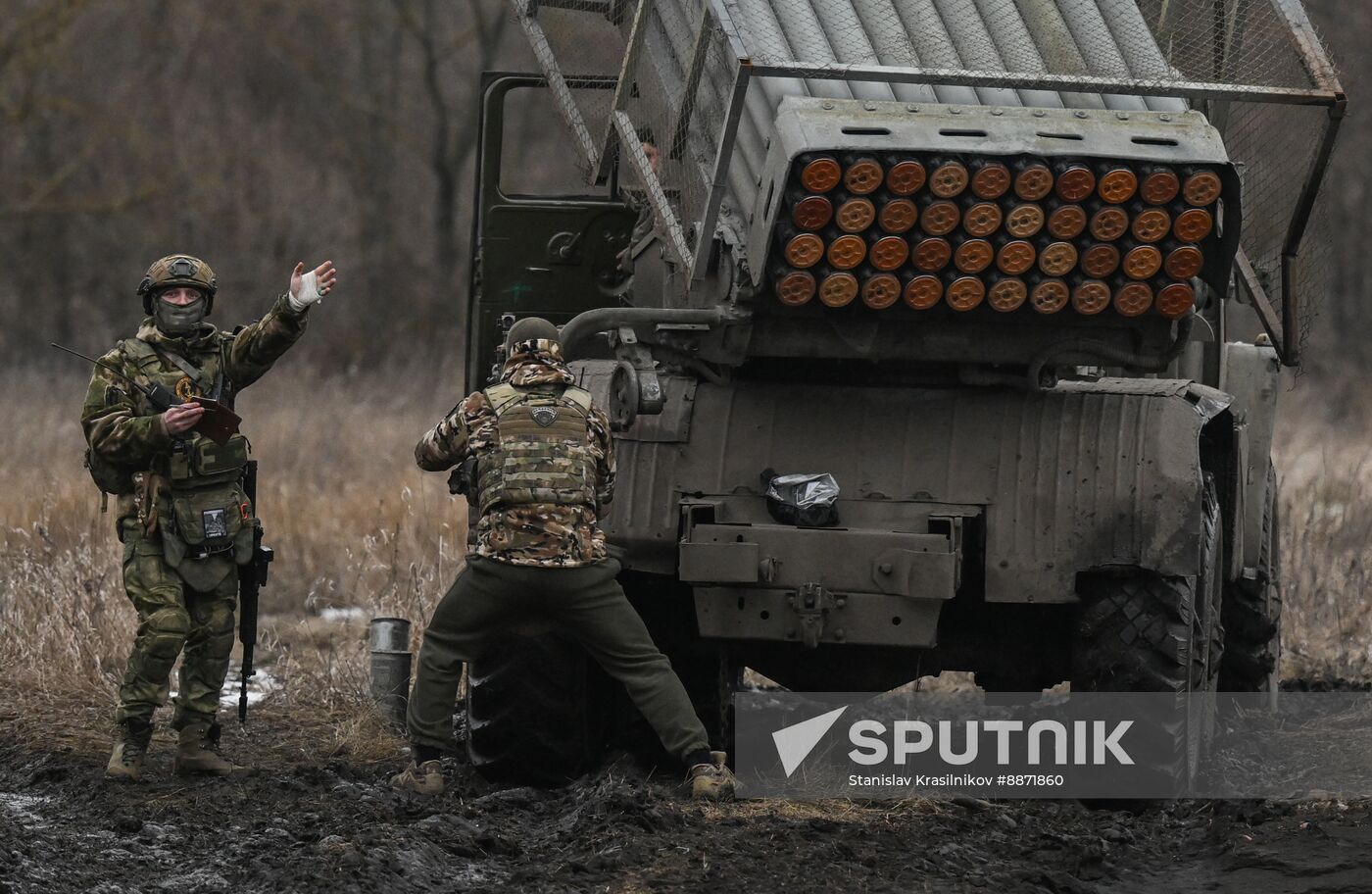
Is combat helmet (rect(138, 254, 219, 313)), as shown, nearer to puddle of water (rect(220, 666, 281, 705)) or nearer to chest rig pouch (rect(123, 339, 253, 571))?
chest rig pouch (rect(123, 339, 253, 571))

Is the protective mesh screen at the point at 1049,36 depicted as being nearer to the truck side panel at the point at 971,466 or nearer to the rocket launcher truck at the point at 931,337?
the rocket launcher truck at the point at 931,337

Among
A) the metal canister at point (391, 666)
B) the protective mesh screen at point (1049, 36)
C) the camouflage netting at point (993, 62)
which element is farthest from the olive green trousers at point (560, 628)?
the protective mesh screen at point (1049, 36)

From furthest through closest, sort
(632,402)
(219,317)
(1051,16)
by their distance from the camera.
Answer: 1. (219,317)
2. (1051,16)
3. (632,402)

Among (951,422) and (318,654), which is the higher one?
(951,422)

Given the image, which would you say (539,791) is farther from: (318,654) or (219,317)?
(219,317)

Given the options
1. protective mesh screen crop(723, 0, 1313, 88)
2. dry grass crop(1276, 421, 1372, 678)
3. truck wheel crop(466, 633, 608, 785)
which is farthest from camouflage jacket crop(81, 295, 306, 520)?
dry grass crop(1276, 421, 1372, 678)

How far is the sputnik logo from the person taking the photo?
7527 mm

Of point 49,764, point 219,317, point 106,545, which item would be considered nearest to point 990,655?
point 49,764

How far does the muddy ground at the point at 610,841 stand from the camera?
19.2ft

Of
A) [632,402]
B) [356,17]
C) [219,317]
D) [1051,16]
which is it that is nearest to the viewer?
[632,402]

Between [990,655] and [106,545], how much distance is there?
516 centimetres

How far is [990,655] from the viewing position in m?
7.49

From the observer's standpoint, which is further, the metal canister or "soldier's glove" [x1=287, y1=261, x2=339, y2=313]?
the metal canister

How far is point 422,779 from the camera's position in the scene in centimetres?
704
